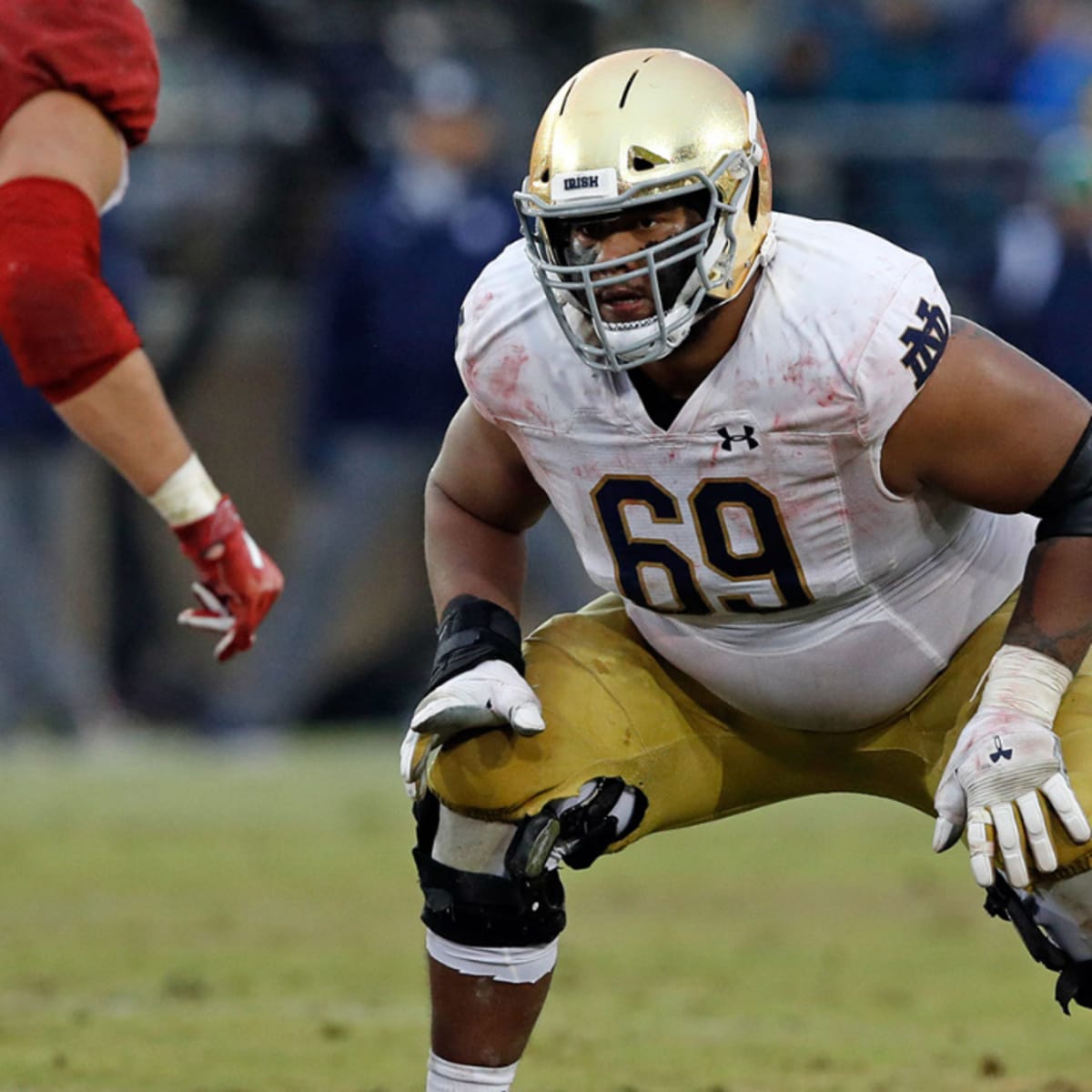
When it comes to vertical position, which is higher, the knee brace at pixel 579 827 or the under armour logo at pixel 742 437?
the under armour logo at pixel 742 437

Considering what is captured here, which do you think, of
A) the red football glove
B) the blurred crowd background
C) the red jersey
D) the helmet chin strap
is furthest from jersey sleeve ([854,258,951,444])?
the blurred crowd background

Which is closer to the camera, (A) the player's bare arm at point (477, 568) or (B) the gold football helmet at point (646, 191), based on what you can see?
(B) the gold football helmet at point (646, 191)

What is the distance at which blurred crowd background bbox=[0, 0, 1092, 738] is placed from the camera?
9062 mm

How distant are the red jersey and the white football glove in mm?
1966

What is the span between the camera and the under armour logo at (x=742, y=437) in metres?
3.37

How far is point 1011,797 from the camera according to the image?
3.18 meters

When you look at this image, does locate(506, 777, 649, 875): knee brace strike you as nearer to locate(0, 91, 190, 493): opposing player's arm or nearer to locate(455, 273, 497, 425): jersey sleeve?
locate(455, 273, 497, 425): jersey sleeve

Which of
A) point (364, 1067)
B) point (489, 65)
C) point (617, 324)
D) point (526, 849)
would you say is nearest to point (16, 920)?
point (364, 1067)

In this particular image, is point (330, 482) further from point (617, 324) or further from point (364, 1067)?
point (617, 324)

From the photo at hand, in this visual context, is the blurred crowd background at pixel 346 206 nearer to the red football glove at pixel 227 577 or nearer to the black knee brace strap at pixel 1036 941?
the red football glove at pixel 227 577

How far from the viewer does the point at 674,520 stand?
348cm

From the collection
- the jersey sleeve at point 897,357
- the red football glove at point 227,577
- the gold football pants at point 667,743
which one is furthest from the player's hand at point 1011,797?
the red football glove at point 227,577

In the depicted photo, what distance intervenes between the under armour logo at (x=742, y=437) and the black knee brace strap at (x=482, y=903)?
703 millimetres

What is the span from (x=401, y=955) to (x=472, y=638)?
2.20 metres
